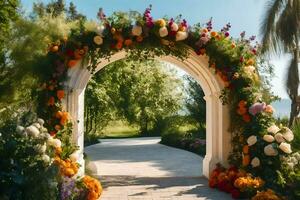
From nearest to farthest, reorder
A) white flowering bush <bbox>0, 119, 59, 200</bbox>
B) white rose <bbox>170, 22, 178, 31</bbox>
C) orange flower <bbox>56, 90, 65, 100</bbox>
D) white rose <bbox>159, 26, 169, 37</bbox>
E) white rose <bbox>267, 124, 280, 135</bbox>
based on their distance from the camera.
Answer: white flowering bush <bbox>0, 119, 59, 200</bbox>
white rose <bbox>267, 124, 280, 135</bbox>
orange flower <bbox>56, 90, 65, 100</bbox>
white rose <bbox>159, 26, 169, 37</bbox>
white rose <bbox>170, 22, 178, 31</bbox>

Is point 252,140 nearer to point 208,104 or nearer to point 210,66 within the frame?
point 210,66

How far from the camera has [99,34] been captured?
8.31 meters

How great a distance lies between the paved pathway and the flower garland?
1082 mm

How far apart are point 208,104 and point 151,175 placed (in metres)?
2.24

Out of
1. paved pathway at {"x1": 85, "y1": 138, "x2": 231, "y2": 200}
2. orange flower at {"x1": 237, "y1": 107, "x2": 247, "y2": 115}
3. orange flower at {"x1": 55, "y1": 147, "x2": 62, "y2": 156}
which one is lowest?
paved pathway at {"x1": 85, "y1": 138, "x2": 231, "y2": 200}

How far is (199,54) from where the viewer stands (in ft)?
28.5

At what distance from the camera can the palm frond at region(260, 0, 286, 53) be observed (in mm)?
16500

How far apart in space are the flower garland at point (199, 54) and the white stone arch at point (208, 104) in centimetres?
31

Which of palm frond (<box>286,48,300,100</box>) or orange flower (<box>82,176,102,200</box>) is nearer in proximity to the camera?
orange flower (<box>82,176,102,200</box>)

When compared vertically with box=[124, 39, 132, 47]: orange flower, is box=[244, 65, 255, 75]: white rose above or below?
below

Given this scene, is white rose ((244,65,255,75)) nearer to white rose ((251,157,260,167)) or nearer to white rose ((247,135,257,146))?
white rose ((247,135,257,146))

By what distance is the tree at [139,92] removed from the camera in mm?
20625

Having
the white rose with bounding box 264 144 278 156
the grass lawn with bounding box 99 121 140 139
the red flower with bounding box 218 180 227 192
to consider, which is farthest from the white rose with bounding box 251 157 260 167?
the grass lawn with bounding box 99 121 140 139

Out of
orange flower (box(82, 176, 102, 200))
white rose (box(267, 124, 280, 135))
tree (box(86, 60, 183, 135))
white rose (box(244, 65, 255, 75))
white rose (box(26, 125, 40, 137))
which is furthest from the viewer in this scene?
tree (box(86, 60, 183, 135))
